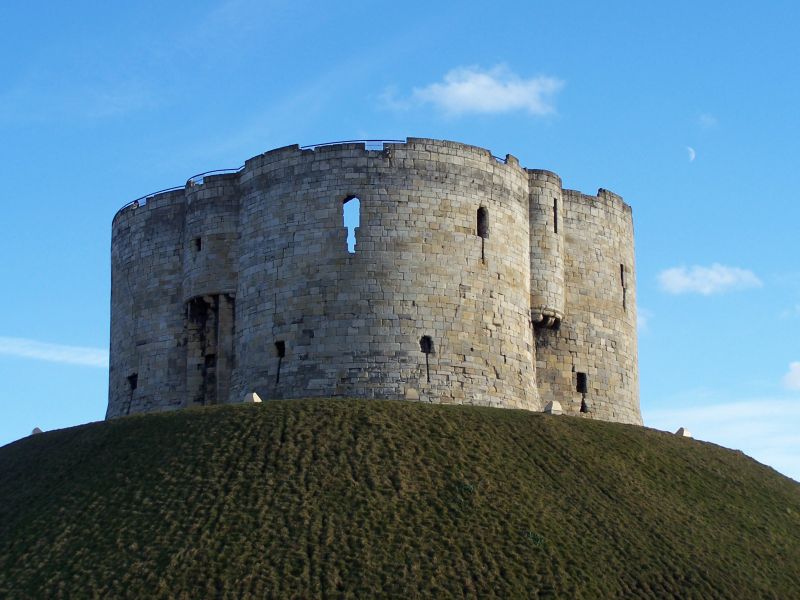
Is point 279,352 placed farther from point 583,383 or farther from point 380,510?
point 583,383

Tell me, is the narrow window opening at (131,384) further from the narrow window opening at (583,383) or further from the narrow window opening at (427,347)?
the narrow window opening at (583,383)

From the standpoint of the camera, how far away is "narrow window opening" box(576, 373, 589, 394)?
53.8 metres

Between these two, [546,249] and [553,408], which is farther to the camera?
[546,249]

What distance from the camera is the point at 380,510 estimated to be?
39.0 metres

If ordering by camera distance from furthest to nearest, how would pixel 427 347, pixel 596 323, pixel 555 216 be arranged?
pixel 596 323
pixel 555 216
pixel 427 347

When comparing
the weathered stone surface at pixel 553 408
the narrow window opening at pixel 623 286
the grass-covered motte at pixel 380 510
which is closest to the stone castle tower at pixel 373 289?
the narrow window opening at pixel 623 286

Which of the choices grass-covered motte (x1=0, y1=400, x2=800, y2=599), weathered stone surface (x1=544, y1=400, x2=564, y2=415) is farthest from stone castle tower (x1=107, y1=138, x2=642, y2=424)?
grass-covered motte (x1=0, y1=400, x2=800, y2=599)

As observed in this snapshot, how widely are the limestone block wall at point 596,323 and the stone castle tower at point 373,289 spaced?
0.08m

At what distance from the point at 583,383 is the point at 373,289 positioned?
1028cm

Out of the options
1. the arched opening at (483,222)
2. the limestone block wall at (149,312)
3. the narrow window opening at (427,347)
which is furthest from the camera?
the limestone block wall at (149,312)

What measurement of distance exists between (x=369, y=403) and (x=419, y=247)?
6.09m

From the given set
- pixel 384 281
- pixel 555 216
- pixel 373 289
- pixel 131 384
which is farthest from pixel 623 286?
pixel 131 384

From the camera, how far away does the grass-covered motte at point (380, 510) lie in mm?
36438

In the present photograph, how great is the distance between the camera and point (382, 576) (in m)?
36.0
